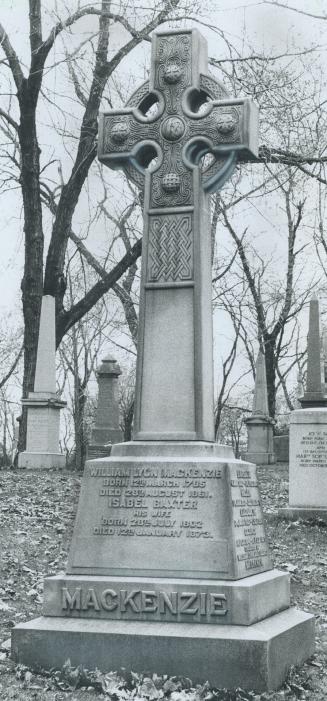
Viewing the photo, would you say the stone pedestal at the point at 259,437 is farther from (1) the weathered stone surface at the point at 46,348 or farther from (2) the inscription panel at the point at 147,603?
(2) the inscription panel at the point at 147,603

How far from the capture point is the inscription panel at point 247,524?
5762 millimetres

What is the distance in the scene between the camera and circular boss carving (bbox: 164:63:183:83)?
261 inches

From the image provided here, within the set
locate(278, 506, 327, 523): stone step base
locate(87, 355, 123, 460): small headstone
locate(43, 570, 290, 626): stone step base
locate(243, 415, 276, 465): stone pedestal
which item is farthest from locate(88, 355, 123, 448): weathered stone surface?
locate(43, 570, 290, 626): stone step base

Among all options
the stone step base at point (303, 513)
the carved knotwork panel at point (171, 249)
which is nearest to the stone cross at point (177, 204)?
the carved knotwork panel at point (171, 249)

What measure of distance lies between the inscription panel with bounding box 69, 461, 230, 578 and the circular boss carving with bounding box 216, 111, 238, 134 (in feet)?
7.50

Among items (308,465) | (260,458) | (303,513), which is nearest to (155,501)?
(303,513)

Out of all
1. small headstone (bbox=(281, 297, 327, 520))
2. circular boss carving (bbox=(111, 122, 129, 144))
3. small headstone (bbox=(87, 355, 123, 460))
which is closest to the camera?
circular boss carving (bbox=(111, 122, 129, 144))

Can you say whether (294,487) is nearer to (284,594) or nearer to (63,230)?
(284,594)

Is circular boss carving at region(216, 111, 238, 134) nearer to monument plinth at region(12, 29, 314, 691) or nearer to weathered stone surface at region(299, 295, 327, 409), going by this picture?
monument plinth at region(12, 29, 314, 691)

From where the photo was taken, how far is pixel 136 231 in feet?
84.9

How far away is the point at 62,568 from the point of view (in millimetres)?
9156

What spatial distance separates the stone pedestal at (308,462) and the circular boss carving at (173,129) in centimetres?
729

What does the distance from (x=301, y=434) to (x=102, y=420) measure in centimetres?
1073

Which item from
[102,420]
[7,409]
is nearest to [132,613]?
[102,420]
